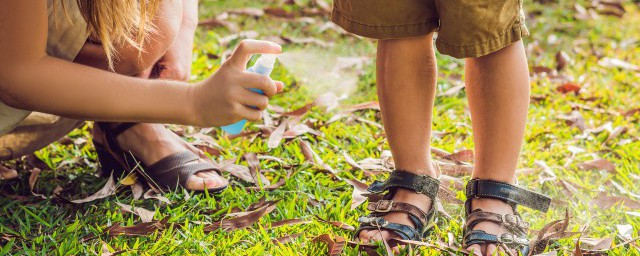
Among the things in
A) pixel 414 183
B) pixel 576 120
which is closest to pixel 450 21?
pixel 414 183

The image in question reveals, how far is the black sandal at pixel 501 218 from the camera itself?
198cm

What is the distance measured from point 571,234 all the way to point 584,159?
2.20ft

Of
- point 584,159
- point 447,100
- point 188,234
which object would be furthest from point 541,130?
point 188,234

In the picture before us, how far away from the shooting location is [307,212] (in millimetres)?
2217

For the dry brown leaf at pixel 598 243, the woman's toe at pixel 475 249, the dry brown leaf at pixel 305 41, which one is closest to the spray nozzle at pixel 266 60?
the woman's toe at pixel 475 249

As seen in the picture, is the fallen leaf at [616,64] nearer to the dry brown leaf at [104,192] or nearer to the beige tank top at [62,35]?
the dry brown leaf at [104,192]

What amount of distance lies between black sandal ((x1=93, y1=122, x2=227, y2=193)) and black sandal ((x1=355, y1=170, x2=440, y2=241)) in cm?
48

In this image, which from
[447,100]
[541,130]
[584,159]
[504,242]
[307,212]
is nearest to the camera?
[504,242]

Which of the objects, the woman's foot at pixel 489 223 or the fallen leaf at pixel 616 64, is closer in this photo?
the woman's foot at pixel 489 223

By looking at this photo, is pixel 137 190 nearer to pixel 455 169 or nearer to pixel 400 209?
pixel 400 209

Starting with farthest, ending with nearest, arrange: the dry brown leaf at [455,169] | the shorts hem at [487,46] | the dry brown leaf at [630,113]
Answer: the dry brown leaf at [630,113]
the dry brown leaf at [455,169]
the shorts hem at [487,46]

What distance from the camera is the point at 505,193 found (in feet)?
6.66

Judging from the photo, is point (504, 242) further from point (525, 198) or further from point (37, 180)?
point (37, 180)

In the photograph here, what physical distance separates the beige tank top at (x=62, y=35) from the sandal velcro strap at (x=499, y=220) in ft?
3.45
